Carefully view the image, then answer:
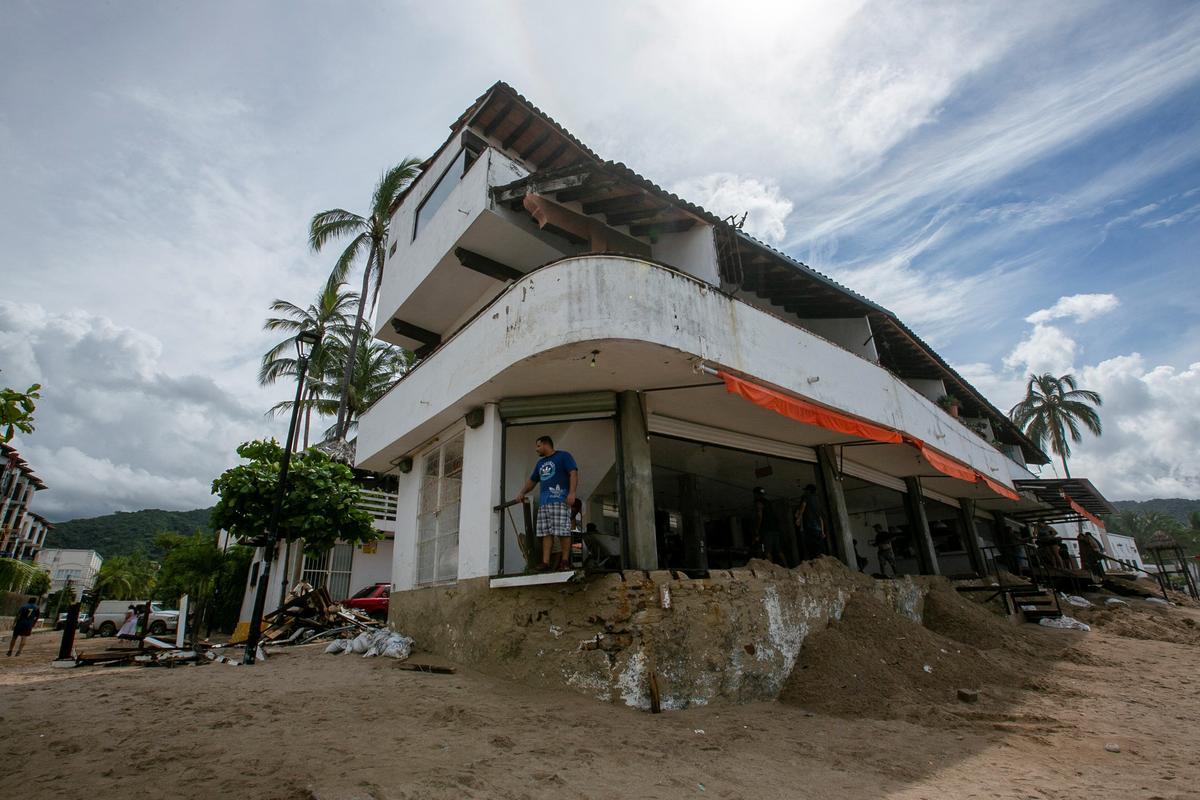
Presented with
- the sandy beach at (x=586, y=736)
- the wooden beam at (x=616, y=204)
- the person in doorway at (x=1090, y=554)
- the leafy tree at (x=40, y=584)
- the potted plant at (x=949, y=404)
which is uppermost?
the wooden beam at (x=616, y=204)

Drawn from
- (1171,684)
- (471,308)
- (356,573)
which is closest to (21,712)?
(471,308)

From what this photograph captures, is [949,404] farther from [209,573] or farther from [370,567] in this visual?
[209,573]

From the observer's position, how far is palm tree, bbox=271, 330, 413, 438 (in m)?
25.4

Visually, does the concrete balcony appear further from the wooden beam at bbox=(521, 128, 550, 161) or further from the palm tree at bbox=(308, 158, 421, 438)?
the palm tree at bbox=(308, 158, 421, 438)

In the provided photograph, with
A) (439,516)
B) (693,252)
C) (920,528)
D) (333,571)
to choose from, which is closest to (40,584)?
(333,571)

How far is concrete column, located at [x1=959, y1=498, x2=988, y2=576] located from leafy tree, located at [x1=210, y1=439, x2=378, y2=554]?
52.1 feet

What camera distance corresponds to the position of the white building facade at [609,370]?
7199 millimetres

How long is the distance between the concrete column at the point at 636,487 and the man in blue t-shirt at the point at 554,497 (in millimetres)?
805

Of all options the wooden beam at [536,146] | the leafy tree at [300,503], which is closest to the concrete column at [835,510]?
the wooden beam at [536,146]

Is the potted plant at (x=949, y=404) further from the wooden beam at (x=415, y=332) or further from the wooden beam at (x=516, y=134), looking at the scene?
the wooden beam at (x=415, y=332)

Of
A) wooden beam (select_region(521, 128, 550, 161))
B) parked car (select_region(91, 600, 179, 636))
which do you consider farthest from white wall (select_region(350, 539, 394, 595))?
wooden beam (select_region(521, 128, 550, 161))

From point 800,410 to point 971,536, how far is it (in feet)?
40.9

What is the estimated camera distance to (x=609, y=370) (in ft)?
24.1

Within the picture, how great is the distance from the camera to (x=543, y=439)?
23.4 feet
